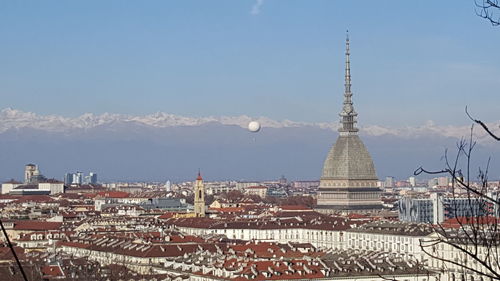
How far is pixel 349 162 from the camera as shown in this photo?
134 m

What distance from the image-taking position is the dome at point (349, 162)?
133 meters

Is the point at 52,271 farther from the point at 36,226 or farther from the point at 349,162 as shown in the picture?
the point at 349,162

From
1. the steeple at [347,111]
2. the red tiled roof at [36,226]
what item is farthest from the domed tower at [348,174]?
the red tiled roof at [36,226]

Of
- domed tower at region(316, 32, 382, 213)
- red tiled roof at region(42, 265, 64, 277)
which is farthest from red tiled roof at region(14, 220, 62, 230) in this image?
domed tower at region(316, 32, 382, 213)

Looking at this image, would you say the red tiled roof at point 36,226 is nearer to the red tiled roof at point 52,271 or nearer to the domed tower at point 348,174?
the red tiled roof at point 52,271

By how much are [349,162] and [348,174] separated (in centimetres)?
243

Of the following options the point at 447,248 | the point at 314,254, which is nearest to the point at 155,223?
the point at 314,254

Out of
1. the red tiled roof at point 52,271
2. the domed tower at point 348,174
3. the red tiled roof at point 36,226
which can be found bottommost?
the red tiled roof at point 52,271

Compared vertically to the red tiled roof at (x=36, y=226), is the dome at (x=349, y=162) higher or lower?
higher

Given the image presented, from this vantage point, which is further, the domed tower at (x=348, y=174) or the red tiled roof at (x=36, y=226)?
the domed tower at (x=348, y=174)

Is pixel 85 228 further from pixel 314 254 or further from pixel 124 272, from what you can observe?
pixel 124 272

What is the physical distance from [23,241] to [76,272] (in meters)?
33.3

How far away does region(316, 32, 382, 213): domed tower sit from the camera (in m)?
130

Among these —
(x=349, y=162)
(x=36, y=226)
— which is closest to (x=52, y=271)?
(x=36, y=226)
